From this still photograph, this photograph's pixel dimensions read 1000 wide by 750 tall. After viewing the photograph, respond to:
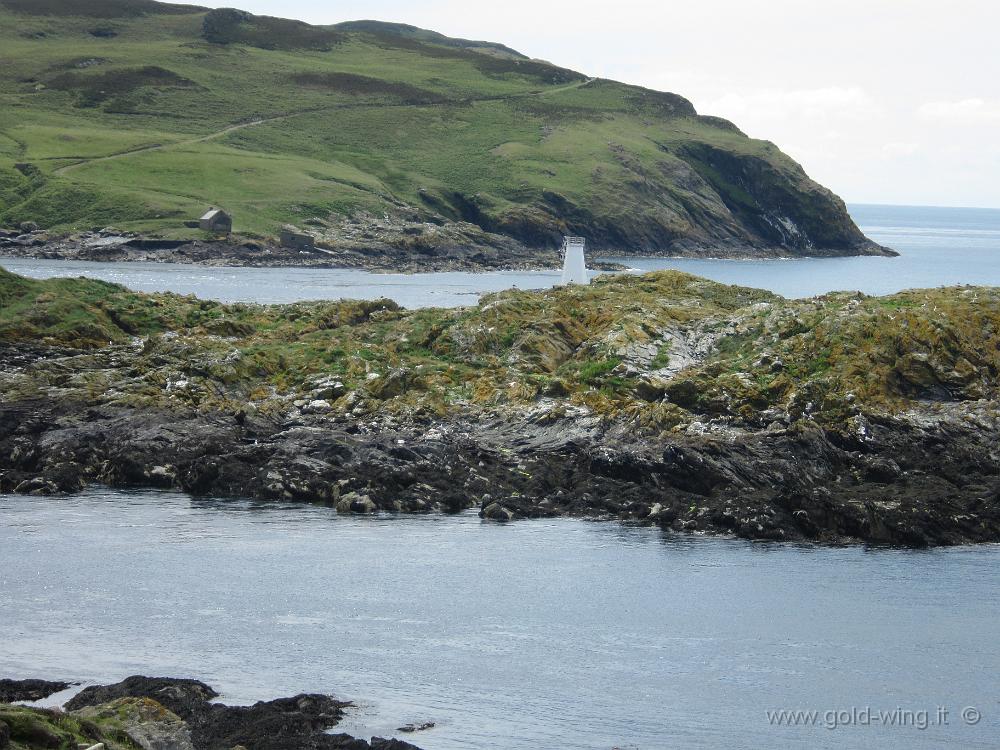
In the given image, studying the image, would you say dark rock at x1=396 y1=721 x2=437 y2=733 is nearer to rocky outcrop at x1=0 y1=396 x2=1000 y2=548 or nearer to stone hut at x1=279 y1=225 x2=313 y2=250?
rocky outcrop at x1=0 y1=396 x2=1000 y2=548

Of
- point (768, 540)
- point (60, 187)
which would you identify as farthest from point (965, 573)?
point (60, 187)

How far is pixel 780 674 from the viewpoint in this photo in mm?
30766

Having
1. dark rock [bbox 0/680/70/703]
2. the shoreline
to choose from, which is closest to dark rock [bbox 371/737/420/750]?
dark rock [bbox 0/680/70/703]

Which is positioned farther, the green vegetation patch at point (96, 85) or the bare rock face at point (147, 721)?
the green vegetation patch at point (96, 85)

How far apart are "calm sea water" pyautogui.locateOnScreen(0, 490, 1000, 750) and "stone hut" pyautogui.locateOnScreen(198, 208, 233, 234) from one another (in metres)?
100

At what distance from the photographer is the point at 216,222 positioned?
5576 inches

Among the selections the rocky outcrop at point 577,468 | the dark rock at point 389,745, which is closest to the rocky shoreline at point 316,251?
the rocky outcrop at point 577,468

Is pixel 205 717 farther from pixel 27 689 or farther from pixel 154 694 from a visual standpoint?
pixel 27 689

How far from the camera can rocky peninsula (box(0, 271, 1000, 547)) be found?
141ft

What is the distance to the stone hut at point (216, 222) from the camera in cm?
14138

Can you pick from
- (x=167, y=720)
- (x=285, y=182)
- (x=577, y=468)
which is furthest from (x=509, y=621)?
(x=285, y=182)

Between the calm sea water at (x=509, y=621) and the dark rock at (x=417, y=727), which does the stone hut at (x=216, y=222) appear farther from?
the dark rock at (x=417, y=727)

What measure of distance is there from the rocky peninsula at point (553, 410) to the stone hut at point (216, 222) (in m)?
83.0

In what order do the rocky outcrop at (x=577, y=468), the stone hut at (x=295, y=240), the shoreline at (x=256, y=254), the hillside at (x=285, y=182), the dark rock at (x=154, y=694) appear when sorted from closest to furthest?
the dark rock at (x=154, y=694), the rocky outcrop at (x=577, y=468), the shoreline at (x=256, y=254), the stone hut at (x=295, y=240), the hillside at (x=285, y=182)
